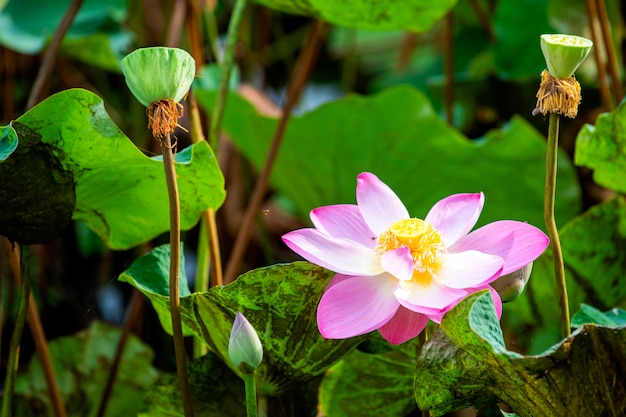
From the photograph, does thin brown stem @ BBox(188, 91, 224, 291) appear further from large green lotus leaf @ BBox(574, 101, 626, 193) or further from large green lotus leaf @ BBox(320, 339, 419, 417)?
large green lotus leaf @ BBox(574, 101, 626, 193)

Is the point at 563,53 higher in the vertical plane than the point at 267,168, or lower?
higher

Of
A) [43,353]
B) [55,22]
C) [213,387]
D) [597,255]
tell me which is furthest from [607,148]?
[55,22]

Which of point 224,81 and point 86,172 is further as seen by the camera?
point 224,81

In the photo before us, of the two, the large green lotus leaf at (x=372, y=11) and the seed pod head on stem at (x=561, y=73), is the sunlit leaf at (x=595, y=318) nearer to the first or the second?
the seed pod head on stem at (x=561, y=73)

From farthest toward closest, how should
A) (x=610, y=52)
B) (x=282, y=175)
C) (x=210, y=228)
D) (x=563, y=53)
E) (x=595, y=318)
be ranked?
1. (x=282, y=175)
2. (x=610, y=52)
3. (x=210, y=228)
4. (x=595, y=318)
5. (x=563, y=53)

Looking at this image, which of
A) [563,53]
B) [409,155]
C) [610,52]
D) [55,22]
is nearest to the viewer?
[563,53]

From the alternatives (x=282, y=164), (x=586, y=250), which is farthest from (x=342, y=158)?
(x=586, y=250)

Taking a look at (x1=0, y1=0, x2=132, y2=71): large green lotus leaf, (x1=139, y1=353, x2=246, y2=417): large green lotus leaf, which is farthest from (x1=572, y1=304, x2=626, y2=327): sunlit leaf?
(x1=0, y1=0, x2=132, y2=71): large green lotus leaf

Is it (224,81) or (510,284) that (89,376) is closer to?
(224,81)
